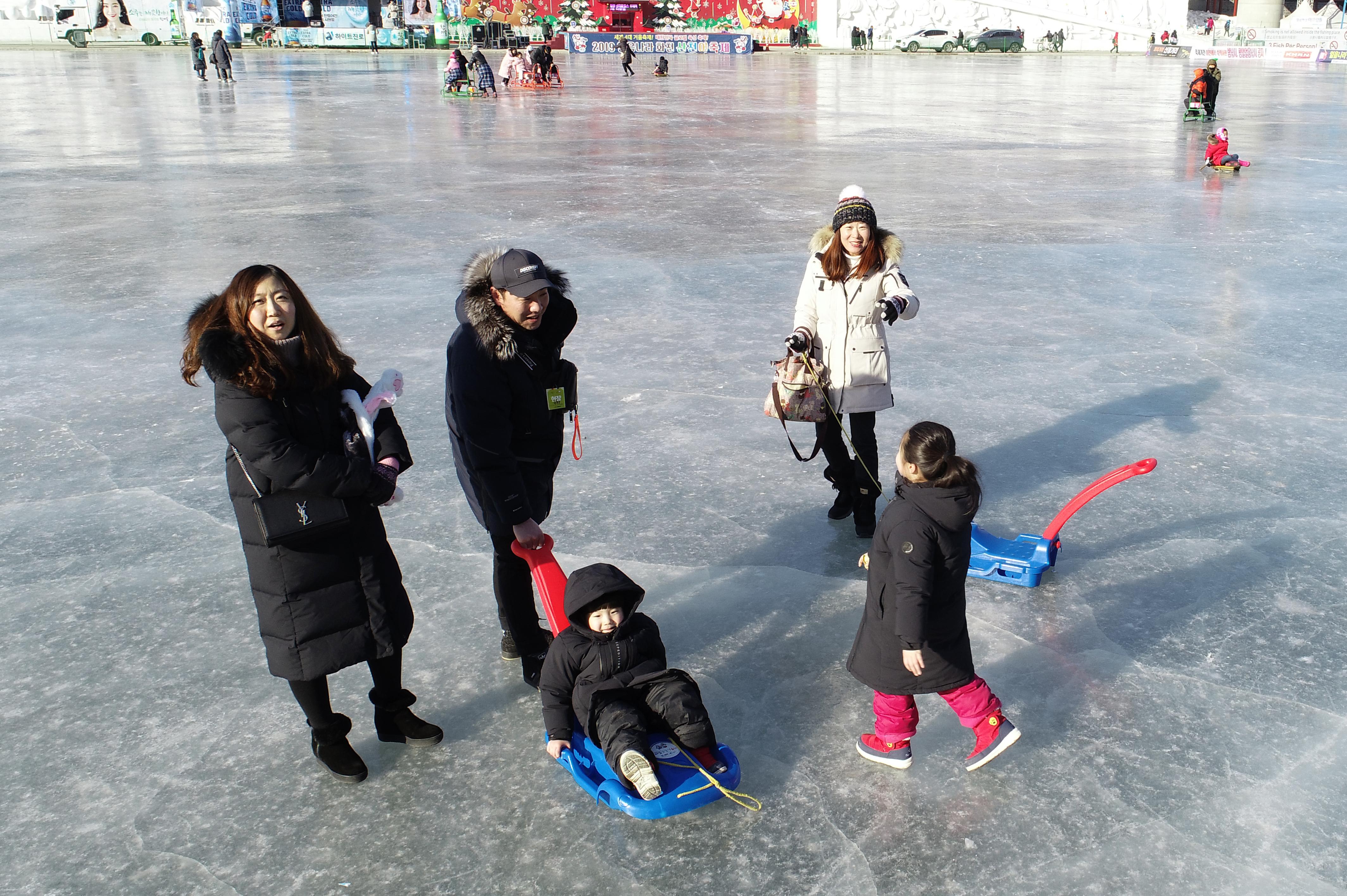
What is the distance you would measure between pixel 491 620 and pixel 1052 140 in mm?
15779

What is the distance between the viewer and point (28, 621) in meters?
3.67

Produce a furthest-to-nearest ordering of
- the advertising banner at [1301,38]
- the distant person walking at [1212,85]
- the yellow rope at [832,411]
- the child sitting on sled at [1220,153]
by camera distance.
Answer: the advertising banner at [1301,38], the distant person walking at [1212,85], the child sitting on sled at [1220,153], the yellow rope at [832,411]

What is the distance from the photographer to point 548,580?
311cm

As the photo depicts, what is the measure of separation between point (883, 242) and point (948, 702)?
76.6 inches

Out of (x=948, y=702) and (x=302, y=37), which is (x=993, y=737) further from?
(x=302, y=37)

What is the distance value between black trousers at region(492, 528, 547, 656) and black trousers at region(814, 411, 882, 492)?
1511 mm

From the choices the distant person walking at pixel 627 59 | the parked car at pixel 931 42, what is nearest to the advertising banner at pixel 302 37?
the distant person walking at pixel 627 59

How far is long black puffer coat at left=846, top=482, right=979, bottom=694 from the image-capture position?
2.62m

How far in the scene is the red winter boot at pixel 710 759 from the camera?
2.73m

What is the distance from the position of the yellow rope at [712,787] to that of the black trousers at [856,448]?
184cm

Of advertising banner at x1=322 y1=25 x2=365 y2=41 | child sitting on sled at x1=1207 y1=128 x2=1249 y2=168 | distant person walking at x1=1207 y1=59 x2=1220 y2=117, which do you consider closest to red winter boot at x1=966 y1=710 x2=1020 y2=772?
child sitting on sled at x1=1207 y1=128 x2=1249 y2=168

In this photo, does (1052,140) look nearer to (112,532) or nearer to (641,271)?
(641,271)

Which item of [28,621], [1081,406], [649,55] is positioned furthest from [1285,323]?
[649,55]

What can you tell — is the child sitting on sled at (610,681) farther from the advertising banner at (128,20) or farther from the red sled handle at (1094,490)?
the advertising banner at (128,20)
